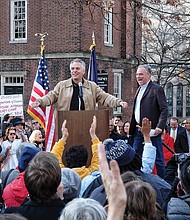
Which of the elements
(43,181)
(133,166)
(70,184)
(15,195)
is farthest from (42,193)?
(133,166)

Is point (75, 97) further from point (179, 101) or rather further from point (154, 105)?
point (179, 101)

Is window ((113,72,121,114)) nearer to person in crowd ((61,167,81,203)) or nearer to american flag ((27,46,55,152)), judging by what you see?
american flag ((27,46,55,152))

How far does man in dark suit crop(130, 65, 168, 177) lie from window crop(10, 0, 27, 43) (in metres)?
19.6

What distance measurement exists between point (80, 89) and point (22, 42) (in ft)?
62.2

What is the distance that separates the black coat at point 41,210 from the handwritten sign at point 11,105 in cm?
1304

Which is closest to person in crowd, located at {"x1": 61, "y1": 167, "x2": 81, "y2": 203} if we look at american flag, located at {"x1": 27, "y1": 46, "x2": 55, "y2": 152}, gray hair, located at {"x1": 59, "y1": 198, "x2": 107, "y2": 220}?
gray hair, located at {"x1": 59, "y1": 198, "x2": 107, "y2": 220}

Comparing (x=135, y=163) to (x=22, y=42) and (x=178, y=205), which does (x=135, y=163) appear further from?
(x=22, y=42)

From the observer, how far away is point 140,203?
10.0 ft

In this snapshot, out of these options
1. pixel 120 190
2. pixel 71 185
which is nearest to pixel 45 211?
pixel 71 185

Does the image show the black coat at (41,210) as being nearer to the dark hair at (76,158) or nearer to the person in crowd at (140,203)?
the person in crowd at (140,203)

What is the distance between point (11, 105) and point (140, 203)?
14255 mm

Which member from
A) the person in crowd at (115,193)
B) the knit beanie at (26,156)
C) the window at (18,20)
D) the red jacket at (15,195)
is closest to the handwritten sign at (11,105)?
the window at (18,20)

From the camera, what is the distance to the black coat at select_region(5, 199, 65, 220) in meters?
3.78

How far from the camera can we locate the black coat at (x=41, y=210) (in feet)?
12.4
